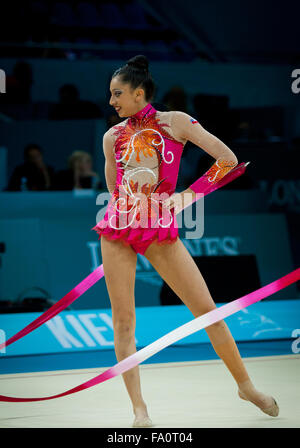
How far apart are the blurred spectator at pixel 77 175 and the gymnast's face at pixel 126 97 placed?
4222 mm

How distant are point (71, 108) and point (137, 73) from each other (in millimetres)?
5646

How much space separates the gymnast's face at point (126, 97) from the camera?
3635mm

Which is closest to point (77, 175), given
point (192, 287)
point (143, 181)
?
point (143, 181)

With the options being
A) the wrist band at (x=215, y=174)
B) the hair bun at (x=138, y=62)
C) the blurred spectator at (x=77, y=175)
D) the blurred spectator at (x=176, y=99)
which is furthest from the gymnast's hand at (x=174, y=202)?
the blurred spectator at (x=176, y=99)

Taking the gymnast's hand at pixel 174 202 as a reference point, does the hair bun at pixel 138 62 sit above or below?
above

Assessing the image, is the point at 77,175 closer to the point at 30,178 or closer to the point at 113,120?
the point at 30,178

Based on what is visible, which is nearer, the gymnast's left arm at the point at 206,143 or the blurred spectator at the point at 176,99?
the gymnast's left arm at the point at 206,143

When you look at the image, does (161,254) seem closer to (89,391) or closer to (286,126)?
(89,391)

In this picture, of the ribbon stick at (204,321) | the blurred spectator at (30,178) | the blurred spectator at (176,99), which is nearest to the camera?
the ribbon stick at (204,321)

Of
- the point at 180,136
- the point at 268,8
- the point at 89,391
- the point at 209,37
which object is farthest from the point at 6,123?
the point at 180,136

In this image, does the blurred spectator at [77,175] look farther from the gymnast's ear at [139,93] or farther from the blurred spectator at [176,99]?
the gymnast's ear at [139,93]

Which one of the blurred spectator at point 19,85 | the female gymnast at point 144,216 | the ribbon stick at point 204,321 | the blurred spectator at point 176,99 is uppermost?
the blurred spectator at point 19,85

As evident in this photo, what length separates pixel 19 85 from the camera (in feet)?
31.1

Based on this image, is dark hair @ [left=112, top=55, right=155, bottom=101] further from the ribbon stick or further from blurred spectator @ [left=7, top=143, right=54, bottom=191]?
blurred spectator @ [left=7, top=143, right=54, bottom=191]
